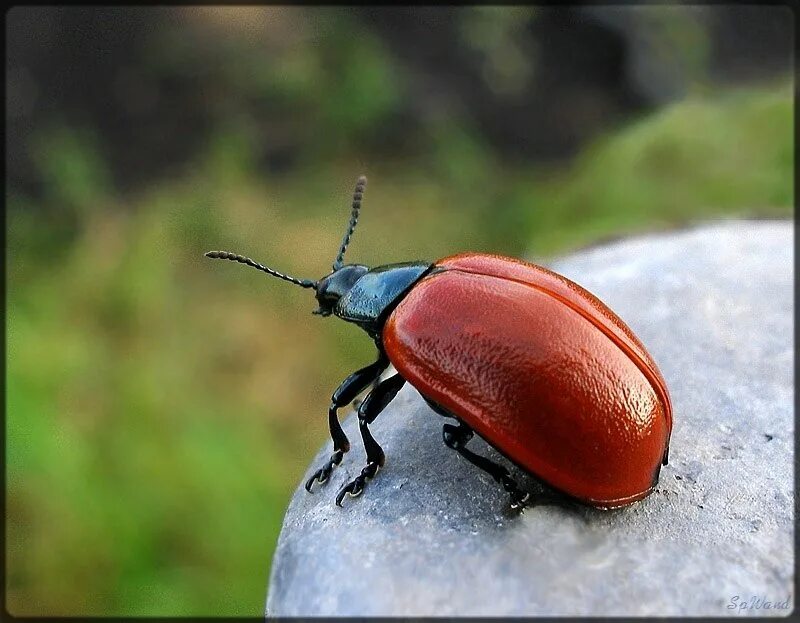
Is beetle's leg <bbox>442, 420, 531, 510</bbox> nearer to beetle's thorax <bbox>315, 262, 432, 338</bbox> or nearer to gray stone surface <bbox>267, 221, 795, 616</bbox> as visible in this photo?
gray stone surface <bbox>267, 221, 795, 616</bbox>

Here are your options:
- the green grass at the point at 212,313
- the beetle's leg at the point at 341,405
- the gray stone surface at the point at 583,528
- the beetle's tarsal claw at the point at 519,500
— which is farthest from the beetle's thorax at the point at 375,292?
the green grass at the point at 212,313

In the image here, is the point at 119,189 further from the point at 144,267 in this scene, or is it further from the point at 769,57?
the point at 769,57

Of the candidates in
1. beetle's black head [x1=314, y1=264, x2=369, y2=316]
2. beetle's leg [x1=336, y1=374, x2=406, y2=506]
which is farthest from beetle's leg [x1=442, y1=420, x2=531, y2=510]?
beetle's black head [x1=314, y1=264, x2=369, y2=316]

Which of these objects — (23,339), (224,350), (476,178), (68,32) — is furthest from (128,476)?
(68,32)

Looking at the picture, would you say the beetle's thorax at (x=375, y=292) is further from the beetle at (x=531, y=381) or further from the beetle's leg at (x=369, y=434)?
the beetle's leg at (x=369, y=434)

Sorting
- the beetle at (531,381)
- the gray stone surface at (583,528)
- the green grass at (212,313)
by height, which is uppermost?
the beetle at (531,381)

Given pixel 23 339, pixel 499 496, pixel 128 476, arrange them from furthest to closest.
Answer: pixel 23 339 < pixel 128 476 < pixel 499 496
